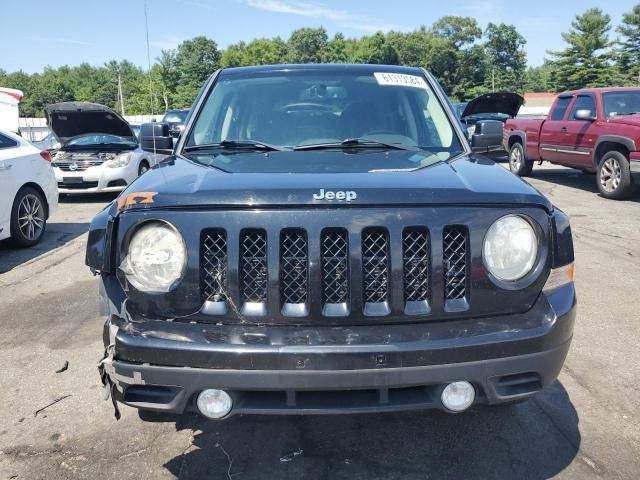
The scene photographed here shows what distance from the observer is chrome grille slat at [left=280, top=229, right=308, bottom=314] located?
1.98m

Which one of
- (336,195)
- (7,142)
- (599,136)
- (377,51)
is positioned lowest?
(599,136)

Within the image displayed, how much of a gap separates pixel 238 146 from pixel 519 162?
1145 centimetres

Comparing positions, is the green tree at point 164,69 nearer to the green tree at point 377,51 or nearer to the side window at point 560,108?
the side window at point 560,108

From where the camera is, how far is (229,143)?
118 inches

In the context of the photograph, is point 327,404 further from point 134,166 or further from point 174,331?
point 134,166

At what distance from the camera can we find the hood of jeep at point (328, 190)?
199 centimetres

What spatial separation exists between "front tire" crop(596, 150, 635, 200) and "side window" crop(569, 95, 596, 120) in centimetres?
104

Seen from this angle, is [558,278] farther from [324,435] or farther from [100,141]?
[100,141]

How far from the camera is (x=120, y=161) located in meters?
10.4

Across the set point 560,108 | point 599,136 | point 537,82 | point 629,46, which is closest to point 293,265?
point 599,136

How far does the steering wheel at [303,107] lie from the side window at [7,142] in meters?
4.75

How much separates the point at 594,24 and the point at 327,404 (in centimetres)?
6896

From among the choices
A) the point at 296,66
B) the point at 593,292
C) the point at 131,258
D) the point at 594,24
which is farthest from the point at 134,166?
the point at 594,24

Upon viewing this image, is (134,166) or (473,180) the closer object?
(473,180)
